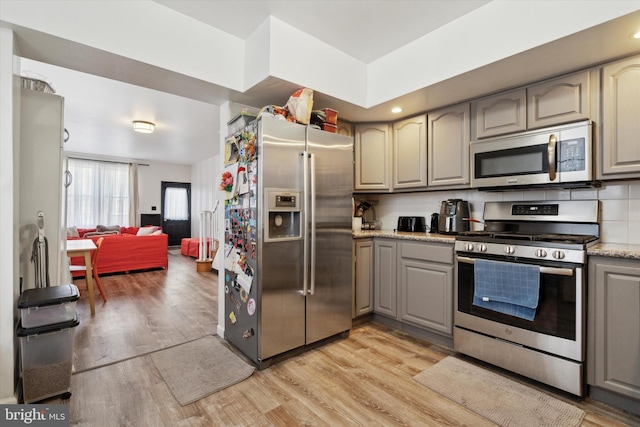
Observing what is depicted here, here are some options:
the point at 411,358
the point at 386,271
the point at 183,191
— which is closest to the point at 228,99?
the point at 386,271

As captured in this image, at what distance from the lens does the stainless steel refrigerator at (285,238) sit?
2.16 metres

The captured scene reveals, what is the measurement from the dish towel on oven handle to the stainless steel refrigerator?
3.44 feet

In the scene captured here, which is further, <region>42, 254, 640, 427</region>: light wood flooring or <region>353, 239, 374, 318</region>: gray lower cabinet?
<region>353, 239, 374, 318</region>: gray lower cabinet

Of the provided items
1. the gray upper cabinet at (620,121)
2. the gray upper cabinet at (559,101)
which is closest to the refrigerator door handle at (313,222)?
the gray upper cabinet at (559,101)

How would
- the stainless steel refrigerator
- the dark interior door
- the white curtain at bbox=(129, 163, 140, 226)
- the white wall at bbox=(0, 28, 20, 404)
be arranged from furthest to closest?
the dark interior door, the white curtain at bbox=(129, 163, 140, 226), the stainless steel refrigerator, the white wall at bbox=(0, 28, 20, 404)

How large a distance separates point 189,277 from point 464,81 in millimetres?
4941

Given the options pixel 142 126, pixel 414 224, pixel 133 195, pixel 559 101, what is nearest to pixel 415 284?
pixel 414 224

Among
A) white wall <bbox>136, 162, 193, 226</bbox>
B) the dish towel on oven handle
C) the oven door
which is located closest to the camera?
the oven door

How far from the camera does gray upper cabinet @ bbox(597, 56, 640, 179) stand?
185 cm

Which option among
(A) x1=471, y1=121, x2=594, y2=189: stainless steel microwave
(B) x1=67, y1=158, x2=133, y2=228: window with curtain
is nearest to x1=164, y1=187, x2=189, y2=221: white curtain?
(B) x1=67, y1=158, x2=133, y2=228: window with curtain

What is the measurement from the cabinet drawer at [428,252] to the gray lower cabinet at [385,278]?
0.43 feet

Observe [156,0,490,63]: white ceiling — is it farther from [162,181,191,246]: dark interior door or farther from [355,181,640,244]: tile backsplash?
[162,181,191,246]: dark interior door

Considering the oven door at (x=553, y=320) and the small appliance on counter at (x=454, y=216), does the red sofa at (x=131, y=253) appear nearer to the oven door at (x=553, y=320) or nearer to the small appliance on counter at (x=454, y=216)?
the small appliance on counter at (x=454, y=216)

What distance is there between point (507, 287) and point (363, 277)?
1250mm
